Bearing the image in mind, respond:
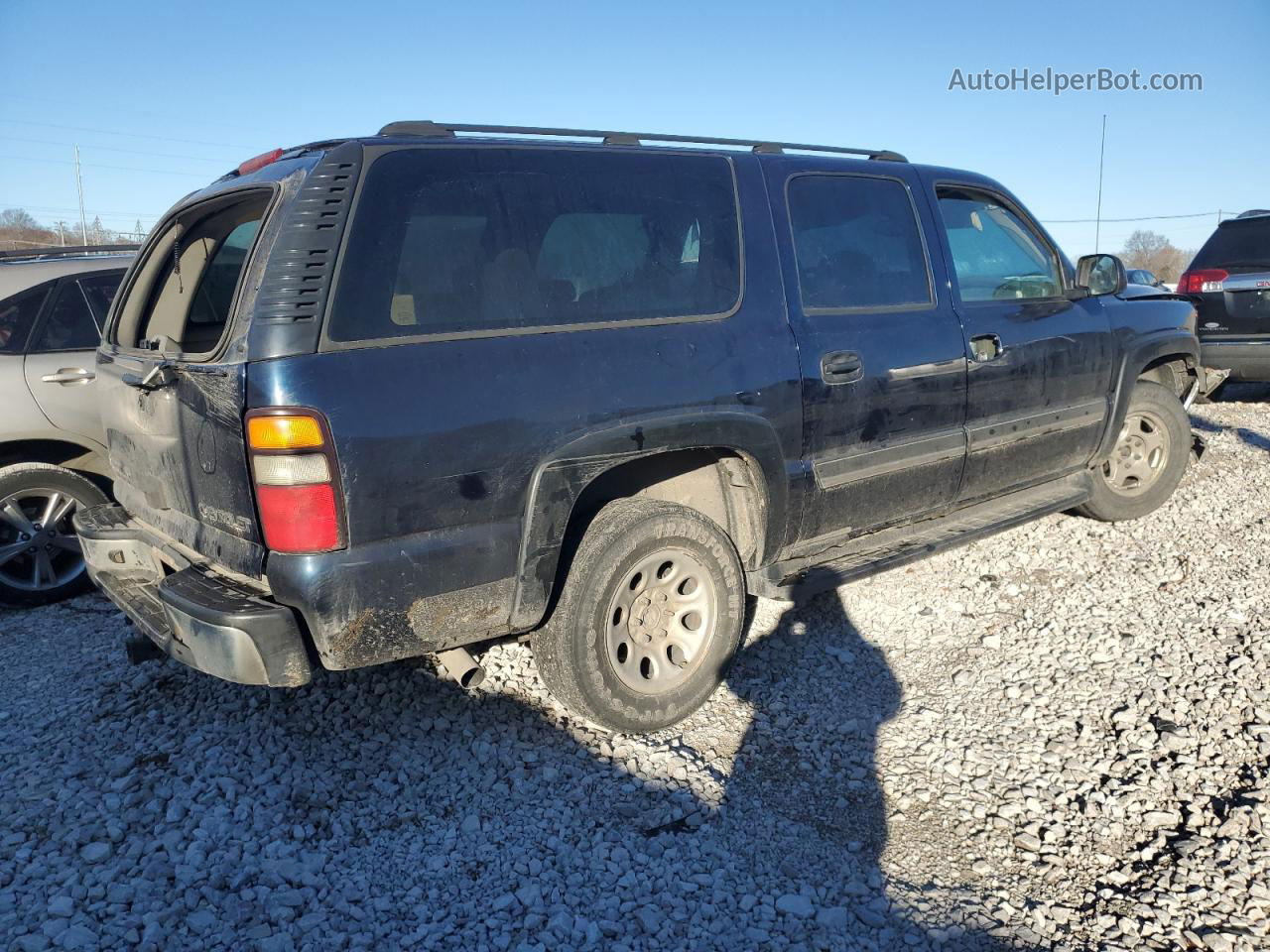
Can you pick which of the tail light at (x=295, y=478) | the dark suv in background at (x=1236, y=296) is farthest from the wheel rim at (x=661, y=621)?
the dark suv in background at (x=1236, y=296)

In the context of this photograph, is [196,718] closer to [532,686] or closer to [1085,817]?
[532,686]

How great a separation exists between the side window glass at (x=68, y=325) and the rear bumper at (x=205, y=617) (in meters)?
2.03

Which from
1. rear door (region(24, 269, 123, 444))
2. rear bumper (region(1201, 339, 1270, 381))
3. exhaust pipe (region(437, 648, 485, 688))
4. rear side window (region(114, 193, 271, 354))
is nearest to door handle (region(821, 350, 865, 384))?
exhaust pipe (region(437, 648, 485, 688))

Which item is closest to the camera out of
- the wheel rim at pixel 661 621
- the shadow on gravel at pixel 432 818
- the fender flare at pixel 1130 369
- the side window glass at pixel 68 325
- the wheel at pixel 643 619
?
the shadow on gravel at pixel 432 818

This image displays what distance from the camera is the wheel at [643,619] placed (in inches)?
120

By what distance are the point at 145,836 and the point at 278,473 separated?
4.07 feet

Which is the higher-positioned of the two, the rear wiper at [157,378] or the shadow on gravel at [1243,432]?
the rear wiper at [157,378]

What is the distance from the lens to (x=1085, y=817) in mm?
2770

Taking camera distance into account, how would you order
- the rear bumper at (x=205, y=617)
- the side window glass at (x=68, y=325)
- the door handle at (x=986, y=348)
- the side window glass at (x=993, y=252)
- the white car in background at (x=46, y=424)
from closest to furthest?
the rear bumper at (x=205, y=617) → the door handle at (x=986, y=348) → the side window glass at (x=993, y=252) → the white car in background at (x=46, y=424) → the side window glass at (x=68, y=325)

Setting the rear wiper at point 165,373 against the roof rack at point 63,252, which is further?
the roof rack at point 63,252

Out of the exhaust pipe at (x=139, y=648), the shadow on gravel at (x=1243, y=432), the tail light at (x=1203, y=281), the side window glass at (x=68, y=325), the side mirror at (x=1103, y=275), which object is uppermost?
the tail light at (x=1203, y=281)

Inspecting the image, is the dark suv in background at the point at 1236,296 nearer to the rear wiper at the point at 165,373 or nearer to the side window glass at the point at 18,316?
the rear wiper at the point at 165,373

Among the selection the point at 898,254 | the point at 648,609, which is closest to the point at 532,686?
the point at 648,609

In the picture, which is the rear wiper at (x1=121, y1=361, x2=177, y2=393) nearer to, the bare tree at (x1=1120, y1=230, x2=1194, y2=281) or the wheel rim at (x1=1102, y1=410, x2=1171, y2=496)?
the wheel rim at (x1=1102, y1=410, x2=1171, y2=496)
